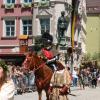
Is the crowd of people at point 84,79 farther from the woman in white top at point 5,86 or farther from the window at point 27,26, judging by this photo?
the woman in white top at point 5,86

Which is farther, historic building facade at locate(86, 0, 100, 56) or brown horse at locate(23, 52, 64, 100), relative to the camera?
historic building facade at locate(86, 0, 100, 56)

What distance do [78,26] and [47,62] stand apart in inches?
1758

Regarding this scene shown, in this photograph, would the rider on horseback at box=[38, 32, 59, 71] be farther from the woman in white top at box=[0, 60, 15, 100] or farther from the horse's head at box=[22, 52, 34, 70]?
the woman in white top at box=[0, 60, 15, 100]

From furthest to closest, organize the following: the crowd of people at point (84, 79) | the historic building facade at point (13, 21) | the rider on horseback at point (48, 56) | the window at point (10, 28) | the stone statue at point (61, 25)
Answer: the window at point (10, 28)
the historic building facade at point (13, 21)
the stone statue at point (61, 25)
the crowd of people at point (84, 79)
the rider on horseback at point (48, 56)

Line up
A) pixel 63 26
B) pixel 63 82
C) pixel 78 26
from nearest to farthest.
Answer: pixel 63 82 < pixel 63 26 < pixel 78 26

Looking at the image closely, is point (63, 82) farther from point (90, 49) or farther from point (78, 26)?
point (90, 49)

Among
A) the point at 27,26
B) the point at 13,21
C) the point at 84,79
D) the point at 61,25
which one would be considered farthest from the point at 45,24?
the point at 84,79

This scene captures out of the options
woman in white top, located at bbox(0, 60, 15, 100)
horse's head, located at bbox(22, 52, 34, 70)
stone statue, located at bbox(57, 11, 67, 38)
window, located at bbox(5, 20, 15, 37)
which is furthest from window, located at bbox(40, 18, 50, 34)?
woman in white top, located at bbox(0, 60, 15, 100)

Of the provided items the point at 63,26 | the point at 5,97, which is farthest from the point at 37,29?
the point at 5,97

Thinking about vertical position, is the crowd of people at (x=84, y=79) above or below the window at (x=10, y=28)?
below

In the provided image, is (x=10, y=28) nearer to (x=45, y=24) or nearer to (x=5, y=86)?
(x=45, y=24)

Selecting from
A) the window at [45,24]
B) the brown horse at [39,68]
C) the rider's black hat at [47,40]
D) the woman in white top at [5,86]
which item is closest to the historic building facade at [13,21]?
the window at [45,24]

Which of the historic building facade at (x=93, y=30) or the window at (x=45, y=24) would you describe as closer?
the window at (x=45, y=24)

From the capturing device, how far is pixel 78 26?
6044 cm
